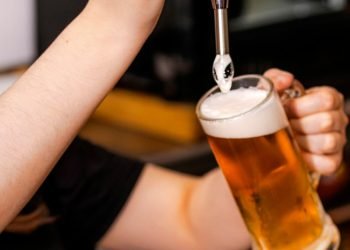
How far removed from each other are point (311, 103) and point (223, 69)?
0.83ft

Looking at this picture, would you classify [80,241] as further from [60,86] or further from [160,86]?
[160,86]

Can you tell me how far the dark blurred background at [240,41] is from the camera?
2115mm

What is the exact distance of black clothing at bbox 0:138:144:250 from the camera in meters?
1.19

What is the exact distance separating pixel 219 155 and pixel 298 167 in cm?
11

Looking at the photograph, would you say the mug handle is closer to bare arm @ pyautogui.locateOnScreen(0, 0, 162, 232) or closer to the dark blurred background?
bare arm @ pyautogui.locateOnScreen(0, 0, 162, 232)

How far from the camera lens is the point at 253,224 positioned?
2.98 ft

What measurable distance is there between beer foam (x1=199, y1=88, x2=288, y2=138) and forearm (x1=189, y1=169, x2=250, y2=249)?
11.5 inches

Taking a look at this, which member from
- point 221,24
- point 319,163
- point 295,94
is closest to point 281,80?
point 295,94

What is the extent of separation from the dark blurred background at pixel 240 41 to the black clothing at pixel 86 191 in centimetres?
80

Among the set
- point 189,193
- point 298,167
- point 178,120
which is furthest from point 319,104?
point 178,120

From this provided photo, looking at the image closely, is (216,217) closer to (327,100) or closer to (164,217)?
(164,217)

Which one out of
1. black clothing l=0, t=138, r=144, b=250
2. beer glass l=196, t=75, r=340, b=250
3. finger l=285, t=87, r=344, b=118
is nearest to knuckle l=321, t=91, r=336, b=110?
finger l=285, t=87, r=344, b=118

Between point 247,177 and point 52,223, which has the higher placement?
point 247,177

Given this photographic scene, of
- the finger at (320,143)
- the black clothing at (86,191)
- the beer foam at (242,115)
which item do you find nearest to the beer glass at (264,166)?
the beer foam at (242,115)
